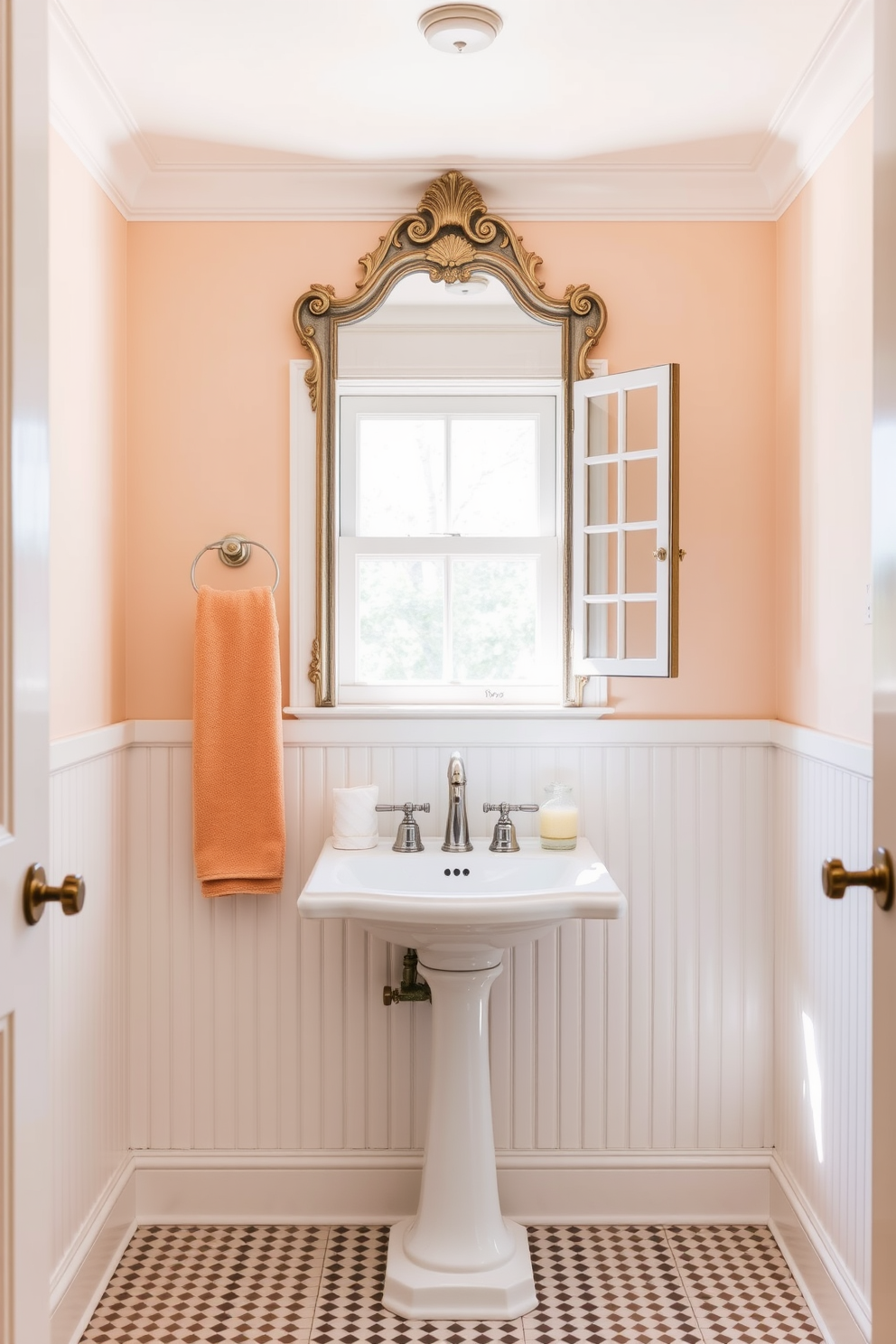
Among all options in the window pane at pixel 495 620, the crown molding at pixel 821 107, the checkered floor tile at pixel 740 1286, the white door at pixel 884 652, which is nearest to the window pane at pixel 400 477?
the window pane at pixel 495 620

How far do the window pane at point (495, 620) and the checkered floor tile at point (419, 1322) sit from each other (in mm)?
1291

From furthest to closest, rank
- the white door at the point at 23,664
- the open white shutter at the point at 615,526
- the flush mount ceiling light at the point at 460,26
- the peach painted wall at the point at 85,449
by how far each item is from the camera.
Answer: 1. the open white shutter at the point at 615,526
2. the peach painted wall at the point at 85,449
3. the flush mount ceiling light at the point at 460,26
4. the white door at the point at 23,664

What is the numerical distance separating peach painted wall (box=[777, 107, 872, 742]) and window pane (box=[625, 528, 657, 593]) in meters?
0.31

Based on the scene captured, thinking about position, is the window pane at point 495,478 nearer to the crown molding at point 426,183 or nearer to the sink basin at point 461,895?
the crown molding at point 426,183

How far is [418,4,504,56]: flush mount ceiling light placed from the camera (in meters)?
1.85

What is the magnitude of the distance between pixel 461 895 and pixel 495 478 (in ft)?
3.28

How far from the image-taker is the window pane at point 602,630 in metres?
2.44

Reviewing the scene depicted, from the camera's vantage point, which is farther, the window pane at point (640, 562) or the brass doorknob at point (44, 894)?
the window pane at point (640, 562)

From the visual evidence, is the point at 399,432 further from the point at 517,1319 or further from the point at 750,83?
the point at 517,1319

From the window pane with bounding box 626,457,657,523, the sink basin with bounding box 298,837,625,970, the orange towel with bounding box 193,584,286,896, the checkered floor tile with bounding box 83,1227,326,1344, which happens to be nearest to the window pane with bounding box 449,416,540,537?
the window pane with bounding box 626,457,657,523

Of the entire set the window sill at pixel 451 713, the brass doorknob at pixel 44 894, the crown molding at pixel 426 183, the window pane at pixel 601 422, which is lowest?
the brass doorknob at pixel 44 894

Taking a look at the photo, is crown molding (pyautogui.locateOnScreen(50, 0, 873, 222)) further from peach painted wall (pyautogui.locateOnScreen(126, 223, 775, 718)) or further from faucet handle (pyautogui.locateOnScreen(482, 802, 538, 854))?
faucet handle (pyautogui.locateOnScreen(482, 802, 538, 854))

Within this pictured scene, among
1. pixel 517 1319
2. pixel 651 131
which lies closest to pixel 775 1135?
pixel 517 1319

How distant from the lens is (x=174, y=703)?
8.34 feet
